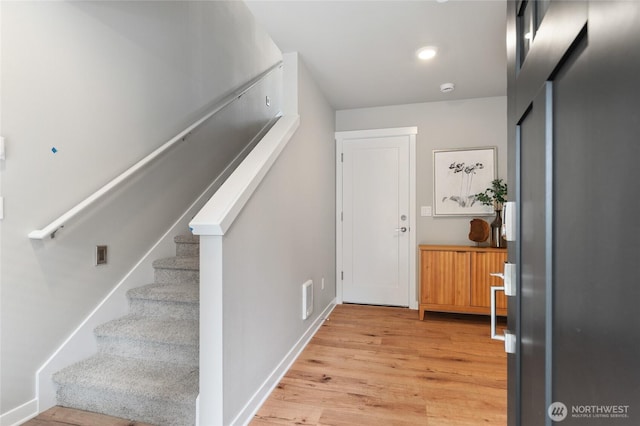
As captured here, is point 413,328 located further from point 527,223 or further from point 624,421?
point 624,421

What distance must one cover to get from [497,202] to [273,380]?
2.67 meters

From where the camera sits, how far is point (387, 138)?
369cm

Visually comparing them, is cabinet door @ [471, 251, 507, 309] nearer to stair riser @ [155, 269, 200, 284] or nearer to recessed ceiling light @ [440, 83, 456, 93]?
recessed ceiling light @ [440, 83, 456, 93]

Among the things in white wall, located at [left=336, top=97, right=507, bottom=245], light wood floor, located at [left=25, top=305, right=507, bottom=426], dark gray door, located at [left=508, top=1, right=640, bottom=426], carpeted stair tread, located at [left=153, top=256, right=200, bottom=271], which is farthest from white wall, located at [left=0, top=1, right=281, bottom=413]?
white wall, located at [left=336, top=97, right=507, bottom=245]

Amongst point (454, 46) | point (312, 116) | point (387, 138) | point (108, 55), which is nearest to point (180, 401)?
point (108, 55)

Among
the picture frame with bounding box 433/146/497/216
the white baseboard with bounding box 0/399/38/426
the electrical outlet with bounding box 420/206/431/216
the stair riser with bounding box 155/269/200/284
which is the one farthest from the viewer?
the electrical outlet with bounding box 420/206/431/216

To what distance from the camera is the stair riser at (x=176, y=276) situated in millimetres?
2313


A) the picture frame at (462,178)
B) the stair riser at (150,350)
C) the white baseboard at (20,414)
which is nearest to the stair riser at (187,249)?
the stair riser at (150,350)

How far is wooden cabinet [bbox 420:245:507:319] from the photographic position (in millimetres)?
3006

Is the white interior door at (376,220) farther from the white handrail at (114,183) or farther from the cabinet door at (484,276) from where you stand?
the white handrail at (114,183)

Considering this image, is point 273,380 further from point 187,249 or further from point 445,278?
point 445,278

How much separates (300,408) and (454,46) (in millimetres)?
2601

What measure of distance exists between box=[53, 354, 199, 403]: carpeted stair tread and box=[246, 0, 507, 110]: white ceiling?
2119 mm

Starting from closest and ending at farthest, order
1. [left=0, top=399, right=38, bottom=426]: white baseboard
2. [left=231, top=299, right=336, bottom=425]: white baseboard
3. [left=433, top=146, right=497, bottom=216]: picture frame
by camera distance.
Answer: [left=0, top=399, right=38, bottom=426]: white baseboard
[left=231, top=299, right=336, bottom=425]: white baseboard
[left=433, top=146, right=497, bottom=216]: picture frame
